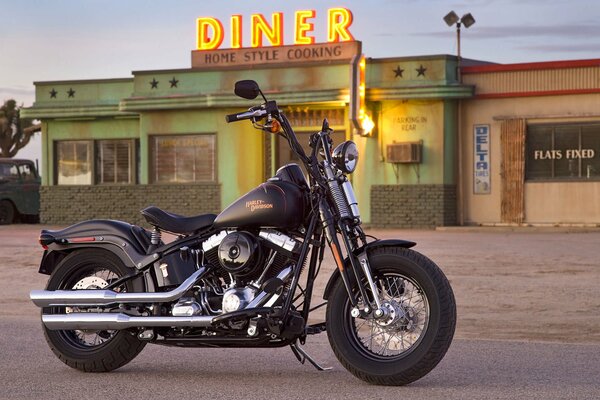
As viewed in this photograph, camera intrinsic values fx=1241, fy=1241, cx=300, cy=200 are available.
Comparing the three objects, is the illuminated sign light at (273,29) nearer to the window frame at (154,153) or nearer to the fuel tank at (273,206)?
the window frame at (154,153)

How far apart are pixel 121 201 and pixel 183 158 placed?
241 cm

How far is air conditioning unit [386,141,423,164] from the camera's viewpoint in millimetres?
30953

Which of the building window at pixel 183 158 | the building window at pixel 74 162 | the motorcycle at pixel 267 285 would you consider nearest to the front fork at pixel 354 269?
the motorcycle at pixel 267 285

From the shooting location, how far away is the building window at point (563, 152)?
3000 cm

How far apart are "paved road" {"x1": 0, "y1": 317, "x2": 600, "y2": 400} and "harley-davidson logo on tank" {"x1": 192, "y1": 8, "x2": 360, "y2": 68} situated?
2324cm

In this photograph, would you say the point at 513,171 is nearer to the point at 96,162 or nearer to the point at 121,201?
the point at 121,201

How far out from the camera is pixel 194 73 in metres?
33.8

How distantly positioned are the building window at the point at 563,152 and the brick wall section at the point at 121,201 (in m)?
8.59

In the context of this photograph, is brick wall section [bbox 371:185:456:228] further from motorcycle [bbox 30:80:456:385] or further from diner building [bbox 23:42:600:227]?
motorcycle [bbox 30:80:456:385]

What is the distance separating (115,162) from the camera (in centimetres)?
3600

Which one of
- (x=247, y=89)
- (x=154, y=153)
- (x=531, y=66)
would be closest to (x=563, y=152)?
(x=531, y=66)

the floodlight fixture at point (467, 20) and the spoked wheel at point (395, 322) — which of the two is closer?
the spoked wheel at point (395, 322)

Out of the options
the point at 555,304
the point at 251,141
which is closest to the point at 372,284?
the point at 555,304

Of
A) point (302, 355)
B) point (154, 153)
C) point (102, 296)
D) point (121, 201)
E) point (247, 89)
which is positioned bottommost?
point (302, 355)
